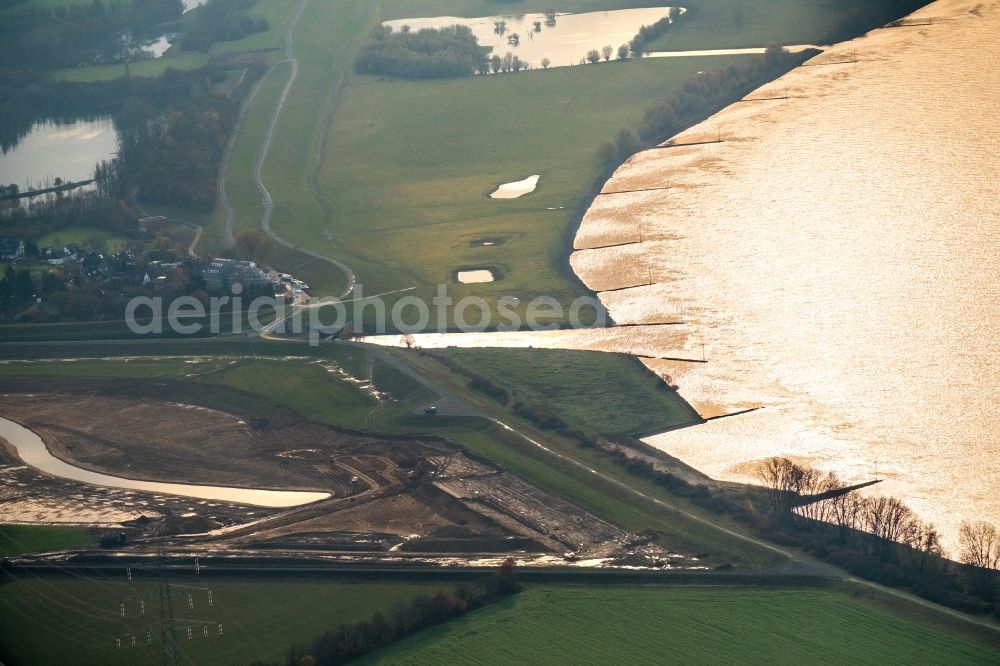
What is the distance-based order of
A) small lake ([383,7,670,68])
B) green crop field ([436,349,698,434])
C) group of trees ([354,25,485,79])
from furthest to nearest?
small lake ([383,7,670,68]) → group of trees ([354,25,485,79]) → green crop field ([436,349,698,434])

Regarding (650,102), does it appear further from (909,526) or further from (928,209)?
(909,526)

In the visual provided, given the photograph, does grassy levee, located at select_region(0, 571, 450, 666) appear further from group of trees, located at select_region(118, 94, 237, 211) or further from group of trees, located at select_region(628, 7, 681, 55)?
group of trees, located at select_region(628, 7, 681, 55)

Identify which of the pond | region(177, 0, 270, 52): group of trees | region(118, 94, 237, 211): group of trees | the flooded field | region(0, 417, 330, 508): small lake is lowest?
region(0, 417, 330, 508): small lake

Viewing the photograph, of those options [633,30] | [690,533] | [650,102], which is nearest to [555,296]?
[690,533]

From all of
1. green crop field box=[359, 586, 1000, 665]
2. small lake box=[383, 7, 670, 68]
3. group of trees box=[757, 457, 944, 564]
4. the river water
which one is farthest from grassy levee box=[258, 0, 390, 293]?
green crop field box=[359, 586, 1000, 665]

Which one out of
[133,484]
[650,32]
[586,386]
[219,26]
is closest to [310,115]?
[219,26]

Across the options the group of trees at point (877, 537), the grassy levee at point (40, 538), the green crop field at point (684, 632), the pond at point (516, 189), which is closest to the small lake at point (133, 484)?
the grassy levee at point (40, 538)

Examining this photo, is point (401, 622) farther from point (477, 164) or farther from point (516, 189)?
point (477, 164)
